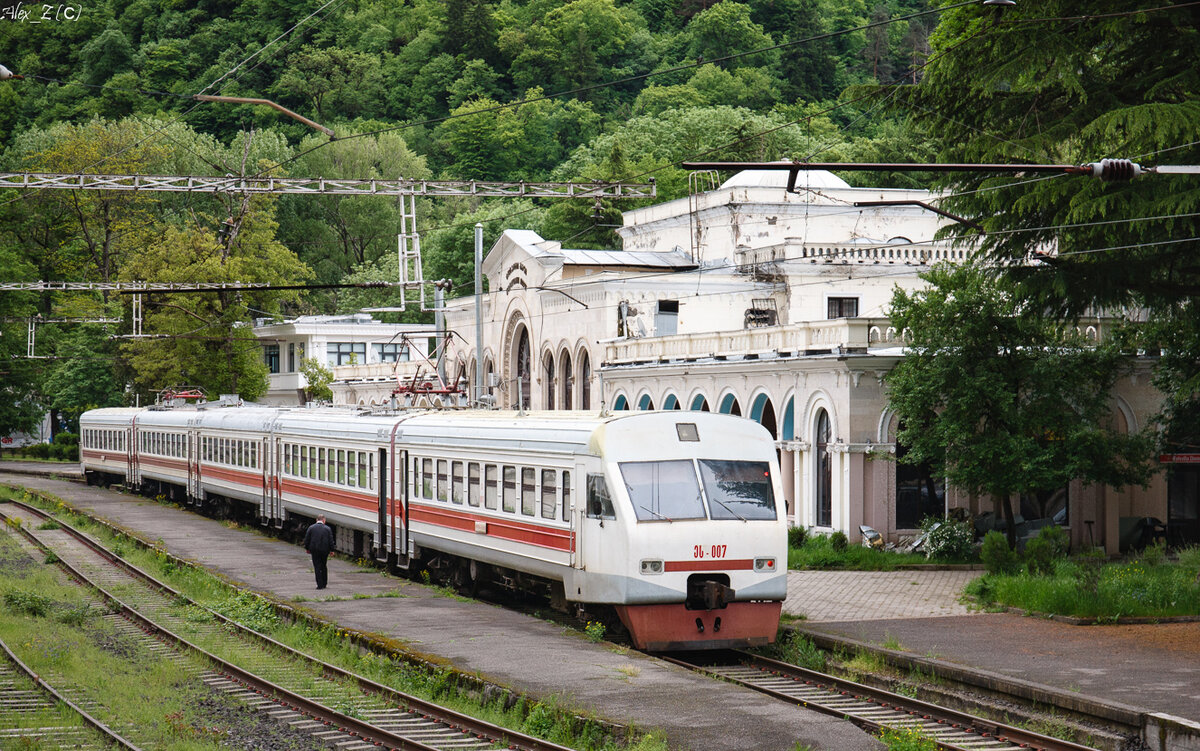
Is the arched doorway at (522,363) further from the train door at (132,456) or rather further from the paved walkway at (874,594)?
the paved walkway at (874,594)

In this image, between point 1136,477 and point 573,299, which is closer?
point 1136,477

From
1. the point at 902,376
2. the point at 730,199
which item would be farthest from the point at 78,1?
the point at 902,376

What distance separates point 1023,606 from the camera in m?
20.4

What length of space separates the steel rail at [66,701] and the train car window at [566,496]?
622cm

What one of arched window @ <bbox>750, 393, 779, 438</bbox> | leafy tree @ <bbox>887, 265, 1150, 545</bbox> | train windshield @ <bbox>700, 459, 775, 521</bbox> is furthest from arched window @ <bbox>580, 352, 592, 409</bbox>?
train windshield @ <bbox>700, 459, 775, 521</bbox>

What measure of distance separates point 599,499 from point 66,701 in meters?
6.37

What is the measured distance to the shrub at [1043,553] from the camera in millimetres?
23337

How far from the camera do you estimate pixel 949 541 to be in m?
28.4

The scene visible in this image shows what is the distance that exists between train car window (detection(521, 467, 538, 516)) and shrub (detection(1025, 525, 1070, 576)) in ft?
28.1

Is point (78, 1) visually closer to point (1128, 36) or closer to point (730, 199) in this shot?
point (730, 199)

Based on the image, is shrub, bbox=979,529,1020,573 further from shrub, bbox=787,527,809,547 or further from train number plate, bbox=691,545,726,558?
train number plate, bbox=691,545,726,558

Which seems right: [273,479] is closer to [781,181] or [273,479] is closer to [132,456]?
[132,456]

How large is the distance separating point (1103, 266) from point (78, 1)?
9494 cm

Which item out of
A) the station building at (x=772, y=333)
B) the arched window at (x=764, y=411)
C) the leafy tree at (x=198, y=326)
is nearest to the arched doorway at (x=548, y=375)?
the station building at (x=772, y=333)
